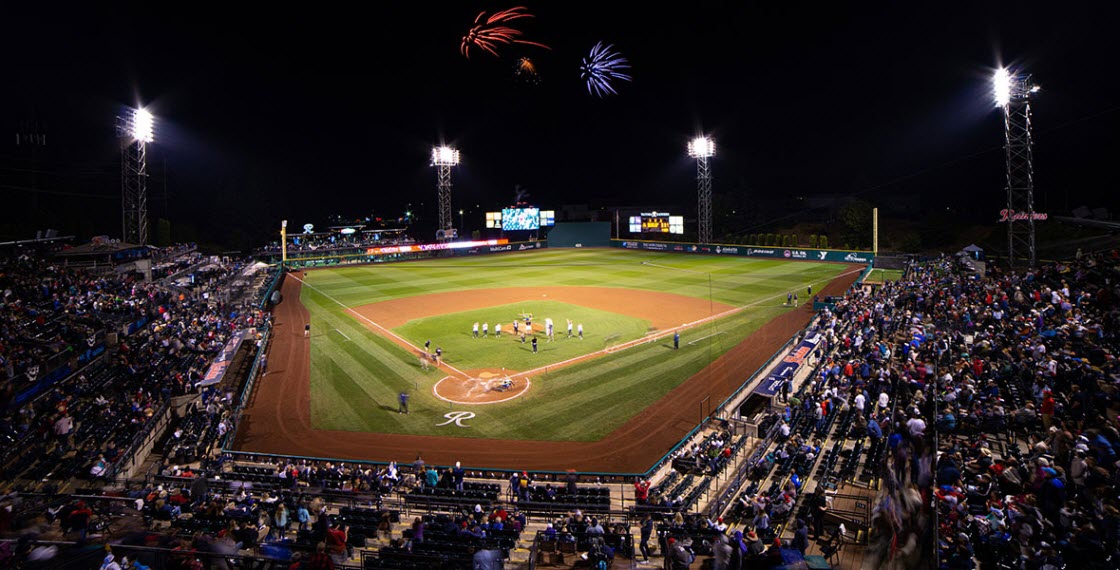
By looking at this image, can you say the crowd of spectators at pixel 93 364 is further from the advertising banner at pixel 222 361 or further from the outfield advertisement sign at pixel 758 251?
the outfield advertisement sign at pixel 758 251

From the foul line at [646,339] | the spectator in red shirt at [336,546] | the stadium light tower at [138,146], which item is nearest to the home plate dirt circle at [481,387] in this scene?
the foul line at [646,339]

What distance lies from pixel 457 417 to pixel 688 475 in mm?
9631

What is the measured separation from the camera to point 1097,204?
5884cm

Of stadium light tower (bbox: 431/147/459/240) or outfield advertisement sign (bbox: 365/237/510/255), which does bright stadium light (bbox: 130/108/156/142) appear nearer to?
outfield advertisement sign (bbox: 365/237/510/255)

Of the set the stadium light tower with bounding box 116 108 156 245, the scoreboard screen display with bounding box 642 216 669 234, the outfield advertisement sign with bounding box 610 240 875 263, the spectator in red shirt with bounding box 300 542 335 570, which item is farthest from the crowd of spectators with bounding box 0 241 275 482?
the scoreboard screen display with bounding box 642 216 669 234

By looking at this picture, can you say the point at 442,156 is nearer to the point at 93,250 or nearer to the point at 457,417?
the point at 93,250

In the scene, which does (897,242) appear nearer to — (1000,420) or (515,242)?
(515,242)

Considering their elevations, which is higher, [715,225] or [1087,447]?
[715,225]

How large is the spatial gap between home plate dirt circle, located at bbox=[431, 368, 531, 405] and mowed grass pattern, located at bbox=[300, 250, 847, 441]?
1.58ft

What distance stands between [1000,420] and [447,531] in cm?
1365

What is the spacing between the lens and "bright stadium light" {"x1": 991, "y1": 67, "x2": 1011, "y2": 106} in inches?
1260

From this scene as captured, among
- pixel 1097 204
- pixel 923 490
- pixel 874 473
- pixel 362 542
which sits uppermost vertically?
pixel 1097 204

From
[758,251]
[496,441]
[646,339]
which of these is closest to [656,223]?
[758,251]

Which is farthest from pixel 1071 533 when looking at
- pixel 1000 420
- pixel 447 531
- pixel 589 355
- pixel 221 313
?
pixel 221 313
